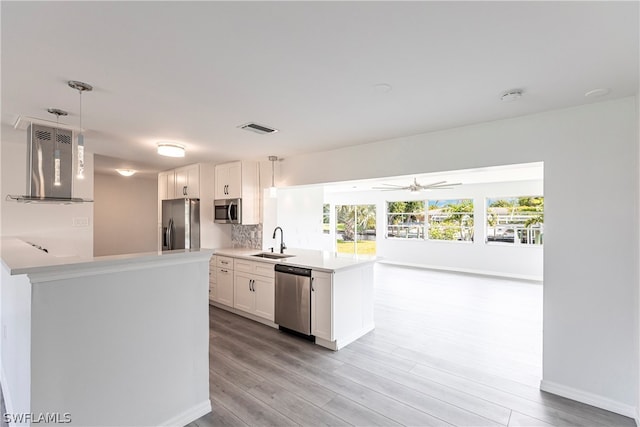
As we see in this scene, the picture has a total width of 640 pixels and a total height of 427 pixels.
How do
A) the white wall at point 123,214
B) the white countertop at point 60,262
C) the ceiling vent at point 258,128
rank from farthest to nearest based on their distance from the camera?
the white wall at point 123,214
the ceiling vent at point 258,128
the white countertop at point 60,262

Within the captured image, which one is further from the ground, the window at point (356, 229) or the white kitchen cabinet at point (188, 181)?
the white kitchen cabinet at point (188, 181)

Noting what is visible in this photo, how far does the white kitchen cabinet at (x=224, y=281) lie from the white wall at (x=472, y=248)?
17.3ft

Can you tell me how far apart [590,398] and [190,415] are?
10.2 feet

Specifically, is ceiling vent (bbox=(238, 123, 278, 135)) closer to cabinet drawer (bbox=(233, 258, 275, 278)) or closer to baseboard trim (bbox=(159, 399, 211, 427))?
cabinet drawer (bbox=(233, 258, 275, 278))

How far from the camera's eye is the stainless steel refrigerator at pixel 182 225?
4855 millimetres

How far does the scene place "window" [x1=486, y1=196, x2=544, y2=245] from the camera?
6.85 metres

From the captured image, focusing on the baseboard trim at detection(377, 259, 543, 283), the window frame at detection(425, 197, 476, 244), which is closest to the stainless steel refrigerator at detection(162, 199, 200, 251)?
the baseboard trim at detection(377, 259, 543, 283)

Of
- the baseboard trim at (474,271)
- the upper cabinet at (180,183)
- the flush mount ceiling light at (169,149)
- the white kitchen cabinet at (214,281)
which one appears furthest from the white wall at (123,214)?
the baseboard trim at (474,271)

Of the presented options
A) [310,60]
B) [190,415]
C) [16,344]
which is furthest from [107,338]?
[310,60]

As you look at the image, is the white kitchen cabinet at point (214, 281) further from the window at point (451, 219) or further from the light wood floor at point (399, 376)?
the window at point (451, 219)

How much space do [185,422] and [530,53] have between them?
10.6 ft

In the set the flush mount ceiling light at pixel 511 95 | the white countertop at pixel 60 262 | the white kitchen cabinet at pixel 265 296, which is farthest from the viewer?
the white kitchen cabinet at pixel 265 296

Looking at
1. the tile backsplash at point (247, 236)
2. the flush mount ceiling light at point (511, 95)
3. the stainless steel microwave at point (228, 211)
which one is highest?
the flush mount ceiling light at point (511, 95)

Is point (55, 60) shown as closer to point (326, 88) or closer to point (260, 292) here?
point (326, 88)
